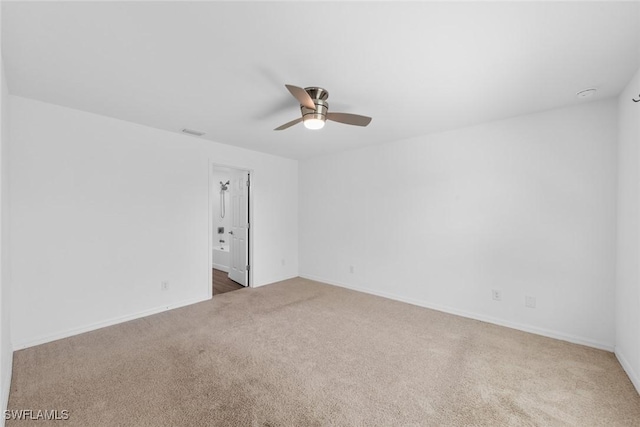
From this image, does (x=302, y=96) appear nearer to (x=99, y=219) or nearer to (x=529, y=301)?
(x=99, y=219)

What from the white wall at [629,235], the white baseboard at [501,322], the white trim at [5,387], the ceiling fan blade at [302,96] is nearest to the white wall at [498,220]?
the white baseboard at [501,322]

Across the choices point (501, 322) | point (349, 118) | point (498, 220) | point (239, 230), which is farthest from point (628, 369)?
point (239, 230)

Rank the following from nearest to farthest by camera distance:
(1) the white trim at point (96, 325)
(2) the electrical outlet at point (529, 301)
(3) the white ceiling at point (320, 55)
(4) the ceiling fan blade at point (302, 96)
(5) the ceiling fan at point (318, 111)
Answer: (3) the white ceiling at point (320, 55) → (4) the ceiling fan blade at point (302, 96) → (5) the ceiling fan at point (318, 111) → (1) the white trim at point (96, 325) → (2) the electrical outlet at point (529, 301)

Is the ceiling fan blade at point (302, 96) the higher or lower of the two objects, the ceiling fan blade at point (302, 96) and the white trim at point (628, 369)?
the higher

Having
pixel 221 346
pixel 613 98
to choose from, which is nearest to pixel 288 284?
pixel 221 346

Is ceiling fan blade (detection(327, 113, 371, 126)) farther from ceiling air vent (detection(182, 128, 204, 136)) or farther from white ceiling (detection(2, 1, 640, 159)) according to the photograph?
ceiling air vent (detection(182, 128, 204, 136))

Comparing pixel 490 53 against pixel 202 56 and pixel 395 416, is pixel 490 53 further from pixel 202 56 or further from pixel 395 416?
pixel 395 416

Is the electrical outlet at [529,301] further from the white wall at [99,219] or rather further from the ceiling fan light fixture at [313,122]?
the white wall at [99,219]

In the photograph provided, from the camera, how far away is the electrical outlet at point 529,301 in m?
2.97

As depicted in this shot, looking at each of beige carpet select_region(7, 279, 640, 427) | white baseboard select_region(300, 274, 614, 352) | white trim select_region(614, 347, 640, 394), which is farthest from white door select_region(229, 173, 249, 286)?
white trim select_region(614, 347, 640, 394)

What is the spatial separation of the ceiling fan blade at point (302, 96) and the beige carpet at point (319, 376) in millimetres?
2238

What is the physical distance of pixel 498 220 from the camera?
3.21 metres

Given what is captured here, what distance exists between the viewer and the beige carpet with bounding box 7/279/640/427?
1759mm

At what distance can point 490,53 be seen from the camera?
186 centimetres
